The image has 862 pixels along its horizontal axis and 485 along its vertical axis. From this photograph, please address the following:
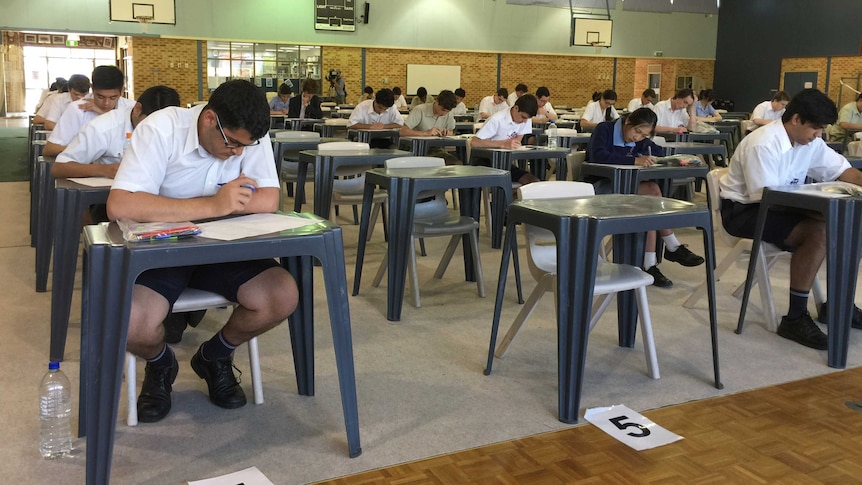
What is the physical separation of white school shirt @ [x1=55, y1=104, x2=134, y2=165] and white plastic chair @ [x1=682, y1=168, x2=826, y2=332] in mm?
2937

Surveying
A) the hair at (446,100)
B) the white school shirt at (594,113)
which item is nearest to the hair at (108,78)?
the hair at (446,100)

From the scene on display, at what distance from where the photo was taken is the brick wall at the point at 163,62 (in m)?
16.0

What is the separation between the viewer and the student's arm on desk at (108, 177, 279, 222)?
2.27m

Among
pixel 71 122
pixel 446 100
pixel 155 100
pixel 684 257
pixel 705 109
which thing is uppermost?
pixel 705 109

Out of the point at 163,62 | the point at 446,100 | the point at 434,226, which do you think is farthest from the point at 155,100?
the point at 163,62

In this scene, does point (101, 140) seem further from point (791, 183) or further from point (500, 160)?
point (791, 183)

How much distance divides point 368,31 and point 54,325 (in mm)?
15317

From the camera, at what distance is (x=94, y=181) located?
133 inches

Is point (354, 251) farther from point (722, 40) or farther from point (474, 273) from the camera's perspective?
point (722, 40)

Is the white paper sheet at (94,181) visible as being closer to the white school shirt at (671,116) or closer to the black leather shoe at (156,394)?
the black leather shoe at (156,394)

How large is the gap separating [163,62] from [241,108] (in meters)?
15.3

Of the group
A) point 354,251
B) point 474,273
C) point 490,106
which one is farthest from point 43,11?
point 474,273

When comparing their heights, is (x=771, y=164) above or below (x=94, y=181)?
above

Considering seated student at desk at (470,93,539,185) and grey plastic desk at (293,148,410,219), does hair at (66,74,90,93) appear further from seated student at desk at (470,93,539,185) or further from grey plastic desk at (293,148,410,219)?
seated student at desk at (470,93,539,185)
